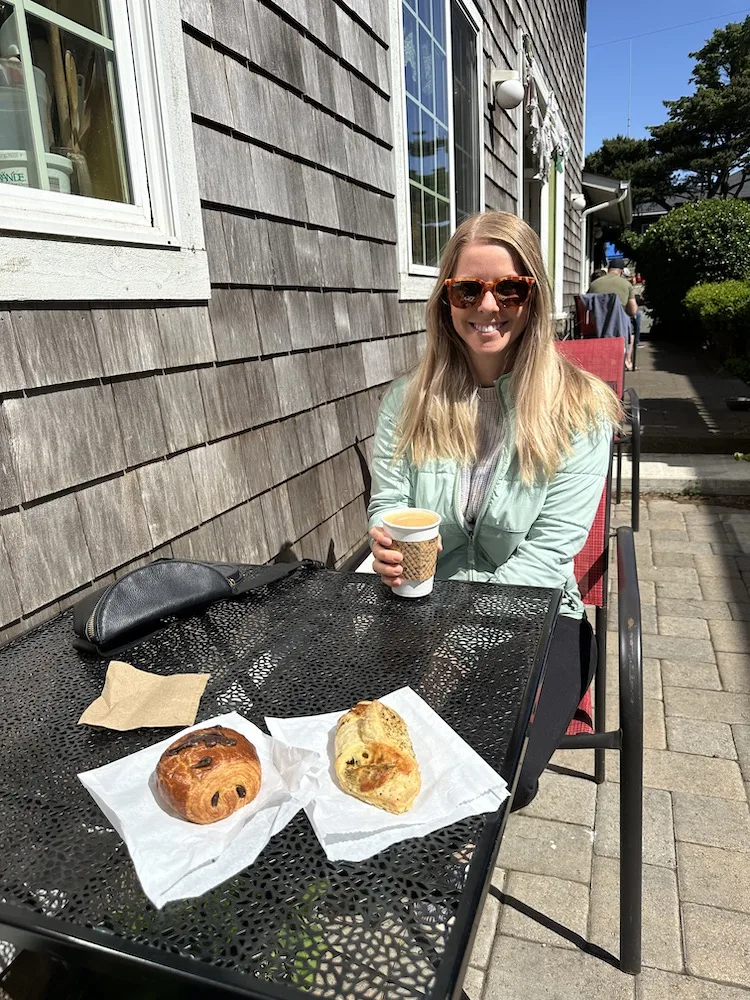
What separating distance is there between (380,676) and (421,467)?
3.32ft

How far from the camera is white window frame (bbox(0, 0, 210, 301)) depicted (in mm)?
1455

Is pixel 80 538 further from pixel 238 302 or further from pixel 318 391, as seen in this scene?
pixel 318 391

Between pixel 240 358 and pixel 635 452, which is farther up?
pixel 240 358

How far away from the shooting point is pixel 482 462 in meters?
2.06

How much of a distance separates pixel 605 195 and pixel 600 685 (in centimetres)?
1830

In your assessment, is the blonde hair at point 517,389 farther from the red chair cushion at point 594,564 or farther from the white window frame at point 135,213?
the white window frame at point 135,213

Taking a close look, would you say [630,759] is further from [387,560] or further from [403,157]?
[403,157]

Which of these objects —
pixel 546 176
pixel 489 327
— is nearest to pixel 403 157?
pixel 489 327

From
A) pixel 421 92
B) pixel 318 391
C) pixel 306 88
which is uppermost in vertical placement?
pixel 421 92

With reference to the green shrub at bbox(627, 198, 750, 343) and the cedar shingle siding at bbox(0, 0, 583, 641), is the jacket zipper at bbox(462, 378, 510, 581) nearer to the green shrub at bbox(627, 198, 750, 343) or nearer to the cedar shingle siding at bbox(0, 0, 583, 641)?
the cedar shingle siding at bbox(0, 0, 583, 641)

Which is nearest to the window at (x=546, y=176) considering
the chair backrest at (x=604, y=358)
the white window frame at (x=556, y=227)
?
the white window frame at (x=556, y=227)

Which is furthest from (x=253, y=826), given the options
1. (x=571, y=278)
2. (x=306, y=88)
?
(x=571, y=278)

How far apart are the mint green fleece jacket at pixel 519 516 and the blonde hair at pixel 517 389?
0.12 feet

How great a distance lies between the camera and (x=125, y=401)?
1.76m
